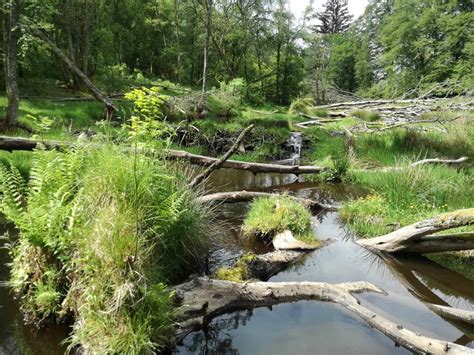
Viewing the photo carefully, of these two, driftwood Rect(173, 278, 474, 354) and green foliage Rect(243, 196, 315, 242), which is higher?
green foliage Rect(243, 196, 315, 242)

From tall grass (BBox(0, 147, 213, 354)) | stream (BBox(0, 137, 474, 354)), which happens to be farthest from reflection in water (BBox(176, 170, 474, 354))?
tall grass (BBox(0, 147, 213, 354))

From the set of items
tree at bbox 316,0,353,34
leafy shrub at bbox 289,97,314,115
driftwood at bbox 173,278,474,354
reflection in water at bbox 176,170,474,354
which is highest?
tree at bbox 316,0,353,34

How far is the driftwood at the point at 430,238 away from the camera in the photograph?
5539 mm

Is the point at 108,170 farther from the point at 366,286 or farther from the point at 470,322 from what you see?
the point at 470,322

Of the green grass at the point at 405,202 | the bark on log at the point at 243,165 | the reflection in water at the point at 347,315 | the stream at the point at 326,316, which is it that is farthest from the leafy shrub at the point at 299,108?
the stream at the point at 326,316

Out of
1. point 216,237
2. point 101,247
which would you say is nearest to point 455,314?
point 216,237

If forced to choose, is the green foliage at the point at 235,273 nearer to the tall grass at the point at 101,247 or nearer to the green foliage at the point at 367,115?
the tall grass at the point at 101,247

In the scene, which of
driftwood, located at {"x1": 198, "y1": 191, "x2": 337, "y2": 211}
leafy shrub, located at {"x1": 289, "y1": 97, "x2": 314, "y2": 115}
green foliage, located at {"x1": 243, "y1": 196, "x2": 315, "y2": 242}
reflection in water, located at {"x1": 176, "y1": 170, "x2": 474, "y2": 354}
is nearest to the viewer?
reflection in water, located at {"x1": 176, "y1": 170, "x2": 474, "y2": 354}

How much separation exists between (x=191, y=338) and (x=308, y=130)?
15.8 meters

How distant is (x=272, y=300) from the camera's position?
4668 mm

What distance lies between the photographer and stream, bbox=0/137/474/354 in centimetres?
386

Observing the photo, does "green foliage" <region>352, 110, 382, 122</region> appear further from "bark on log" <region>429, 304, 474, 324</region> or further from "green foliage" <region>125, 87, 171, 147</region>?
"green foliage" <region>125, 87, 171, 147</region>

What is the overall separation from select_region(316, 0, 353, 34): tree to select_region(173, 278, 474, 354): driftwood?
66145mm

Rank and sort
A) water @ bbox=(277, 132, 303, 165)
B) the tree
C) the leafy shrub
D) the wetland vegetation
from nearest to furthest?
the wetland vegetation
water @ bbox=(277, 132, 303, 165)
the leafy shrub
the tree
